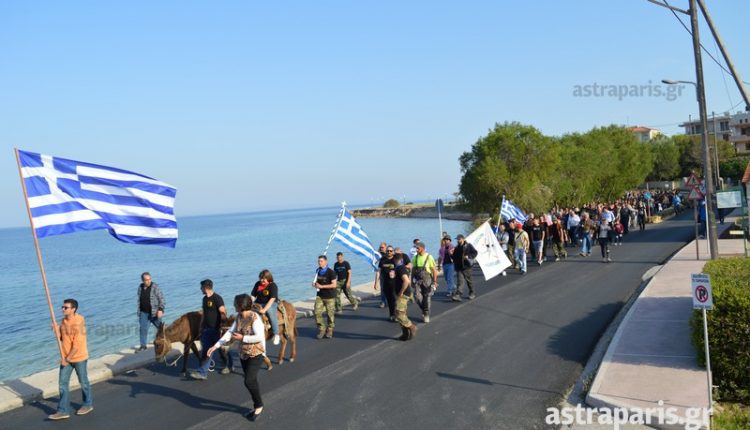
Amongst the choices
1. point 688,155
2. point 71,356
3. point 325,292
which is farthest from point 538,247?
point 688,155

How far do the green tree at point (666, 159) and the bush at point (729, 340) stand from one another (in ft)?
272

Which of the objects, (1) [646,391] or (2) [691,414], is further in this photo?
(1) [646,391]

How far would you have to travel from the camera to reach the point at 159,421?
771 centimetres

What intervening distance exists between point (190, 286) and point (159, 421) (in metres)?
29.0

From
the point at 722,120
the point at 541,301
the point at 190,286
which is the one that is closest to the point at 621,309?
the point at 541,301

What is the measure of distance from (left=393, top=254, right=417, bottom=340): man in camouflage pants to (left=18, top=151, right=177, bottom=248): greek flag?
14.7 feet

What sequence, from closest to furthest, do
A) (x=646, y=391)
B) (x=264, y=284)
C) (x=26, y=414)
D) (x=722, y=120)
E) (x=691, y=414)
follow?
1. (x=691, y=414)
2. (x=646, y=391)
3. (x=26, y=414)
4. (x=264, y=284)
5. (x=722, y=120)

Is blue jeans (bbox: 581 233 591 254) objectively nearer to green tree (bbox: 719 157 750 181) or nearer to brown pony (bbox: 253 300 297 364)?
brown pony (bbox: 253 300 297 364)

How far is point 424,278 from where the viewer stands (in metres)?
12.7

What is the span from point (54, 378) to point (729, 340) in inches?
414

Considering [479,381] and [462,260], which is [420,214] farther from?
[479,381]

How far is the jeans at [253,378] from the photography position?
7.51 m

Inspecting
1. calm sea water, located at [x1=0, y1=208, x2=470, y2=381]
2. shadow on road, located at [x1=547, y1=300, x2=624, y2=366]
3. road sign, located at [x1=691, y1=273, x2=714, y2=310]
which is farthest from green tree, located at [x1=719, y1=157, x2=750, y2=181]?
road sign, located at [x1=691, y1=273, x2=714, y2=310]

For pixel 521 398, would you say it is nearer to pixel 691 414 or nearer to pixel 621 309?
pixel 691 414
